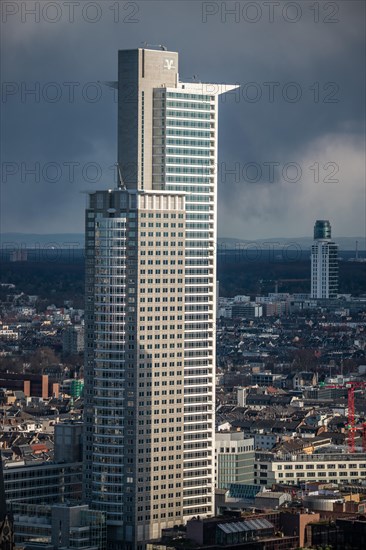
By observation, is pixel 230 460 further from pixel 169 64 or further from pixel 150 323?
pixel 169 64

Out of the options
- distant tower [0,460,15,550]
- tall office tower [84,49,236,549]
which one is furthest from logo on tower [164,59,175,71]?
distant tower [0,460,15,550]

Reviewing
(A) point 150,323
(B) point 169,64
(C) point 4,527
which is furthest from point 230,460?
(C) point 4,527

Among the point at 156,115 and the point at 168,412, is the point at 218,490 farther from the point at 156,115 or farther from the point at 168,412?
the point at 156,115

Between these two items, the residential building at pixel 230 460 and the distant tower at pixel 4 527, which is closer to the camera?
the distant tower at pixel 4 527

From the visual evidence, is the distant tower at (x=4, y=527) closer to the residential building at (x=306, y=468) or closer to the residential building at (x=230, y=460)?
the residential building at (x=230, y=460)

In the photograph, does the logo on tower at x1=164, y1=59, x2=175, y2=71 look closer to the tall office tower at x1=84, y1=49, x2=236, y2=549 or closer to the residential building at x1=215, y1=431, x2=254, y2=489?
the tall office tower at x1=84, y1=49, x2=236, y2=549

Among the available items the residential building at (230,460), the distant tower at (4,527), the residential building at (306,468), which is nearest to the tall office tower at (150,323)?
the residential building at (230,460)

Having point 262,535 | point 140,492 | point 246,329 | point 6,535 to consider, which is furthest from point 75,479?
point 246,329

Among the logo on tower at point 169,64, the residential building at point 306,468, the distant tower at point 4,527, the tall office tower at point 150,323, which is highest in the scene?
the logo on tower at point 169,64
